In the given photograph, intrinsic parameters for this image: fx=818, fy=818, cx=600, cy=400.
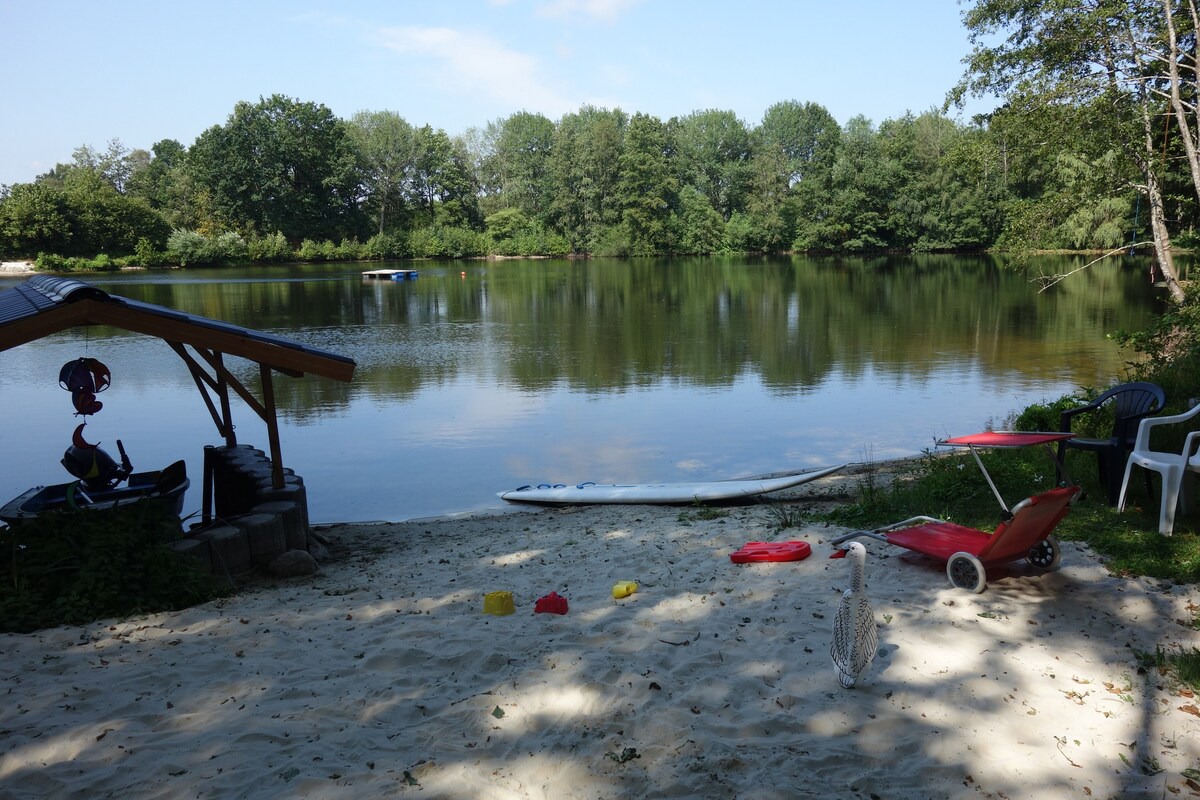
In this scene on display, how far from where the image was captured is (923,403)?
620 inches

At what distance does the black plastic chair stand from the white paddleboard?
2.93 meters

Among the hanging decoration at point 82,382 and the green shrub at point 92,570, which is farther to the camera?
the hanging decoration at point 82,382

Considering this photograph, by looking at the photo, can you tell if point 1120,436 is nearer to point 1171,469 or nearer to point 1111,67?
point 1171,469

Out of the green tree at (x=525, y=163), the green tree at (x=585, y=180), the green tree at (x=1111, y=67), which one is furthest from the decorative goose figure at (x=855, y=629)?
the green tree at (x=525, y=163)

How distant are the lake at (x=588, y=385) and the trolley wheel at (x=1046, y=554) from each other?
5922 mm

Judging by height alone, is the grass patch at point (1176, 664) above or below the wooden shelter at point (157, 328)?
below

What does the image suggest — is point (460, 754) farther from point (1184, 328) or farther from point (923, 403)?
point (923, 403)

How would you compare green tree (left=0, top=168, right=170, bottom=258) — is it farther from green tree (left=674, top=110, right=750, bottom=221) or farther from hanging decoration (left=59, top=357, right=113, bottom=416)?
hanging decoration (left=59, top=357, right=113, bottom=416)

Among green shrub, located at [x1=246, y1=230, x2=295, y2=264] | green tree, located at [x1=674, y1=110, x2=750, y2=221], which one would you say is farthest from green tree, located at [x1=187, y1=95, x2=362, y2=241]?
green tree, located at [x1=674, y1=110, x2=750, y2=221]

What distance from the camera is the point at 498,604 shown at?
534 centimetres

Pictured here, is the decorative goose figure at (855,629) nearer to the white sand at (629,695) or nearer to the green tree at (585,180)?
→ the white sand at (629,695)

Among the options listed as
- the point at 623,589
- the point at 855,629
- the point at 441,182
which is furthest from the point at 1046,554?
the point at 441,182

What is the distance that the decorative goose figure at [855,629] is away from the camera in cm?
390

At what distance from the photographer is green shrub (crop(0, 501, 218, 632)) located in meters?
5.21
